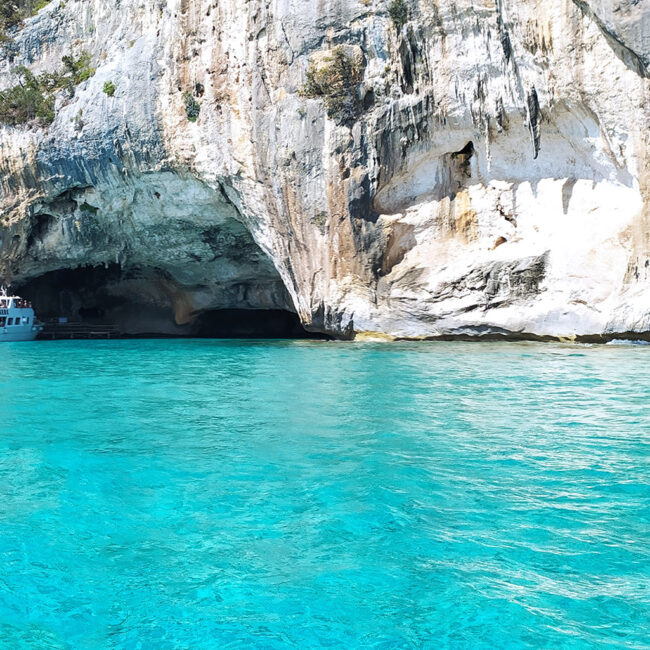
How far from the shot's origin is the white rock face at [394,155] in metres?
18.5

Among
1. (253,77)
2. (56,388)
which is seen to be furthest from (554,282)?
(56,388)

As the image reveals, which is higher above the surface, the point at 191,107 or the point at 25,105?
the point at 25,105

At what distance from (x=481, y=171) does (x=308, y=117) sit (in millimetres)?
5480

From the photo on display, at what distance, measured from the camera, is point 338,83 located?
2162 cm

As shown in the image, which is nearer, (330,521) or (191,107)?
(330,521)

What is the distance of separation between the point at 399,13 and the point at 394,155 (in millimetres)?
3915

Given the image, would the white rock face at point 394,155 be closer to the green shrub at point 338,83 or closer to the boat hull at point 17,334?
the green shrub at point 338,83

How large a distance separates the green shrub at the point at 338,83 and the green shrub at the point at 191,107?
13.7 ft

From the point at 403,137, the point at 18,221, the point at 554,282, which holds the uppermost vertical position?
the point at 403,137

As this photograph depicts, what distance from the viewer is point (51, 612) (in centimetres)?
450

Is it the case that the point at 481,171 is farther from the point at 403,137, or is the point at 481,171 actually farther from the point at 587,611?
the point at 587,611

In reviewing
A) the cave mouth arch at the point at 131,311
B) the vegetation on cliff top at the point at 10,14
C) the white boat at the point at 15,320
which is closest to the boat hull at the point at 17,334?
the white boat at the point at 15,320

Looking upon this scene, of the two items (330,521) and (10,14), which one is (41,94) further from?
(330,521)

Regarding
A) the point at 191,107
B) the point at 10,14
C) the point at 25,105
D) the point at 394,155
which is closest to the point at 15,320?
the point at 25,105
